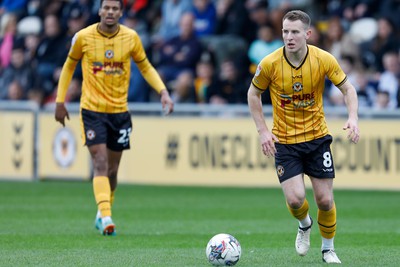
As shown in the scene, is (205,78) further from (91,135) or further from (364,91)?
(91,135)

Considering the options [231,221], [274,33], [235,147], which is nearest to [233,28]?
[274,33]

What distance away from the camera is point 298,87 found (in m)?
9.32

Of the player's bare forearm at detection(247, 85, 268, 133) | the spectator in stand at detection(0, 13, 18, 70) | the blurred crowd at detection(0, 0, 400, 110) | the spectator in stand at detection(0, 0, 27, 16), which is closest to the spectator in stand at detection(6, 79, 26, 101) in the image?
the blurred crowd at detection(0, 0, 400, 110)

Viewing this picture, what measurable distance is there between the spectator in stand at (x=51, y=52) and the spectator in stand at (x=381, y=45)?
21.6 ft

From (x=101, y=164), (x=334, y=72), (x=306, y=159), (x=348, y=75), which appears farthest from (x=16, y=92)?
(x=334, y=72)

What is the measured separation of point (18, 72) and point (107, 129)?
39.4ft

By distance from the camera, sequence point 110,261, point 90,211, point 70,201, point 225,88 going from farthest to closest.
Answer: point 225,88, point 70,201, point 90,211, point 110,261

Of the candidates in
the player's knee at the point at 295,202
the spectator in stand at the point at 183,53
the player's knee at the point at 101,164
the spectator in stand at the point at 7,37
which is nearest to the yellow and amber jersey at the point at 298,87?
the player's knee at the point at 295,202

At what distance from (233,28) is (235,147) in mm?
3895

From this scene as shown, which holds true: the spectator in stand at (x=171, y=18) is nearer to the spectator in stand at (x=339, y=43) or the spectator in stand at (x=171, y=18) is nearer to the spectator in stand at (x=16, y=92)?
the spectator in stand at (x=16, y=92)

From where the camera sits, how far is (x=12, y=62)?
23.9 m

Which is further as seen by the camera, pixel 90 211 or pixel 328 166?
pixel 90 211

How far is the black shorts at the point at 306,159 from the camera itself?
30.4ft

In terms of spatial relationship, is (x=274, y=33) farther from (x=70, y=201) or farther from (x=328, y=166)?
(x=328, y=166)
